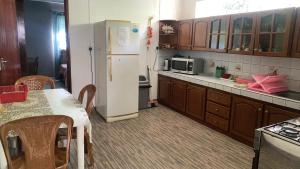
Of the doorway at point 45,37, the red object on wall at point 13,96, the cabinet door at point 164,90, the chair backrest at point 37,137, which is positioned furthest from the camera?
the doorway at point 45,37

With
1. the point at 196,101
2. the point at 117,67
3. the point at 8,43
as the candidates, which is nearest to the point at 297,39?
the point at 196,101

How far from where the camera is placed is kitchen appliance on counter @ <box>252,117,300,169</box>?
156 cm

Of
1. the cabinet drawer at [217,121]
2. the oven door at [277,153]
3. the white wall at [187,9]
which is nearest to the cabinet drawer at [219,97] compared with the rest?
the cabinet drawer at [217,121]

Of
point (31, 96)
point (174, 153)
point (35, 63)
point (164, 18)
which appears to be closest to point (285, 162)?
point (174, 153)

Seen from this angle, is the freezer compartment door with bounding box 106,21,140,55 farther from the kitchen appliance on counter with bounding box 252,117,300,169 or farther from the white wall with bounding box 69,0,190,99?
the kitchen appliance on counter with bounding box 252,117,300,169

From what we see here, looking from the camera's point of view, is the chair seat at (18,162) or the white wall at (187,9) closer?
the chair seat at (18,162)

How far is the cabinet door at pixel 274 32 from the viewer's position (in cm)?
278

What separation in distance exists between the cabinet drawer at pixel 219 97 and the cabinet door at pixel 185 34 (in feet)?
3.91

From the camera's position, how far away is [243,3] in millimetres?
3836

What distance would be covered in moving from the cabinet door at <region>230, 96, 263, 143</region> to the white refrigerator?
1762 millimetres

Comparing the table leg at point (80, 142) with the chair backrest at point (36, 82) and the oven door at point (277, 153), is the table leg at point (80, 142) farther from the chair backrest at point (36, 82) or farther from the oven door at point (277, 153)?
the oven door at point (277, 153)

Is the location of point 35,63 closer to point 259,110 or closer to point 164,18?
point 164,18

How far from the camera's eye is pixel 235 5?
3992 mm

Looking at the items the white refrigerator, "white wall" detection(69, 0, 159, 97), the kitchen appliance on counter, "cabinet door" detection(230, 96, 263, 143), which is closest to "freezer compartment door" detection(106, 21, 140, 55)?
the white refrigerator
